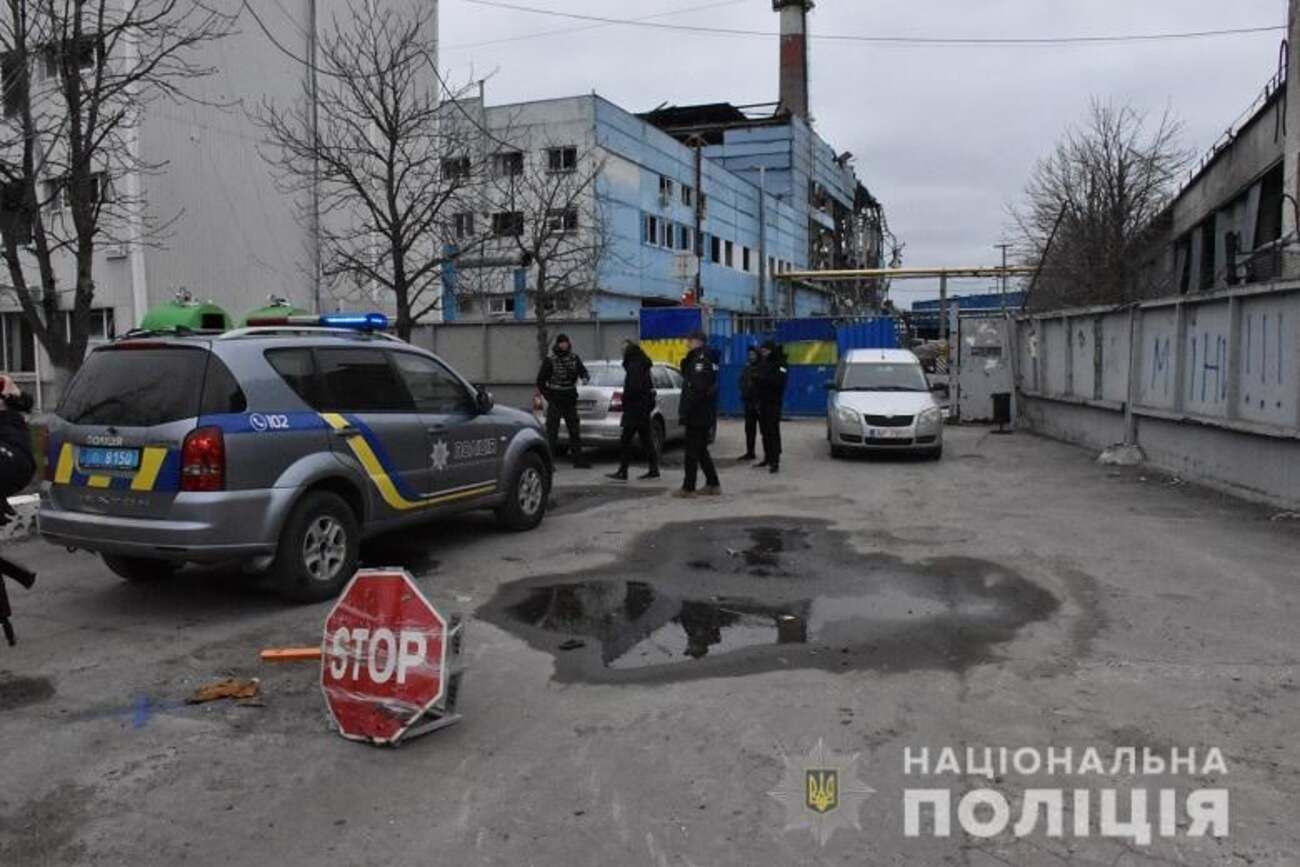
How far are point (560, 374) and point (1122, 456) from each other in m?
Result: 7.74

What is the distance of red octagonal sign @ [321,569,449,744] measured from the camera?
426 centimetres

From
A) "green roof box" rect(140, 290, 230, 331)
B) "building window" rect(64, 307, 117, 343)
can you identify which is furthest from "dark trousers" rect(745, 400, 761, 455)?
"building window" rect(64, 307, 117, 343)

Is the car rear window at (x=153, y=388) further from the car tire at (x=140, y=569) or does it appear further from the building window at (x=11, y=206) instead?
the building window at (x=11, y=206)

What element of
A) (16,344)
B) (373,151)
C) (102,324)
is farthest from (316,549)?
(16,344)

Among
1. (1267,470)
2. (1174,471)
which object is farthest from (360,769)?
(1174,471)

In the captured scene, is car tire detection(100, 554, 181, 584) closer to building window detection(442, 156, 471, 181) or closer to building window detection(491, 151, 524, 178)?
building window detection(442, 156, 471, 181)

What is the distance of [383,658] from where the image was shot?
14.2ft

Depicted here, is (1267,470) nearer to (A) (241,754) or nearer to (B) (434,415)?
(B) (434,415)

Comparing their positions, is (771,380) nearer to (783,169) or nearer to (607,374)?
(607,374)

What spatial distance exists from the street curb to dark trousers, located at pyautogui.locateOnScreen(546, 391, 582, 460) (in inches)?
241

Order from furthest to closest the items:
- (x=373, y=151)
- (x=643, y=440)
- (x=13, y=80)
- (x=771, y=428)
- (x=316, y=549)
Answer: (x=373, y=151)
(x=771, y=428)
(x=643, y=440)
(x=13, y=80)
(x=316, y=549)

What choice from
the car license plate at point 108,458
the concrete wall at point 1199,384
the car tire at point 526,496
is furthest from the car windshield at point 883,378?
the car license plate at point 108,458

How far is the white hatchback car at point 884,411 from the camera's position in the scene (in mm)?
14305

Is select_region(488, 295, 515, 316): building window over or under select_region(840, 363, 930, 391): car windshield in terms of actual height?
over
